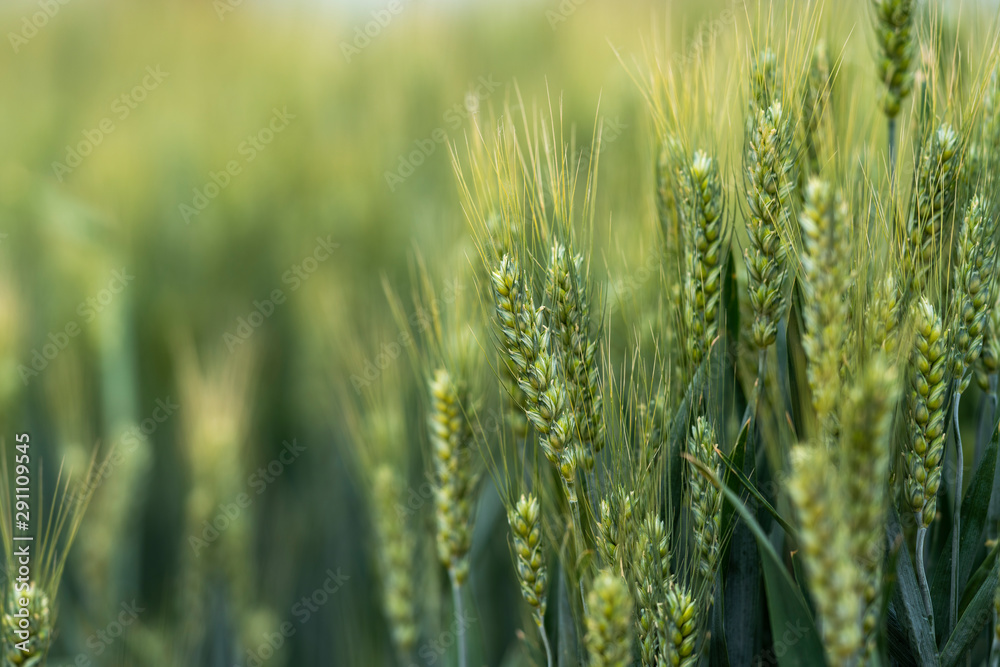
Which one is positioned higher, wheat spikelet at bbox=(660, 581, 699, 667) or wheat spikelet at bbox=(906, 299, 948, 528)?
wheat spikelet at bbox=(906, 299, 948, 528)

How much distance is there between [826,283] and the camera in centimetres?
65

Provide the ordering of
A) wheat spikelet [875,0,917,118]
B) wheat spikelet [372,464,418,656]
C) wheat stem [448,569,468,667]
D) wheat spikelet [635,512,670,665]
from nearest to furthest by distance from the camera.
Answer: wheat spikelet [635,512,670,665] < wheat spikelet [875,0,917,118] < wheat stem [448,569,468,667] < wheat spikelet [372,464,418,656]

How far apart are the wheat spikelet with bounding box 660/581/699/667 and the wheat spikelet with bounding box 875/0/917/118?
27.8 inches

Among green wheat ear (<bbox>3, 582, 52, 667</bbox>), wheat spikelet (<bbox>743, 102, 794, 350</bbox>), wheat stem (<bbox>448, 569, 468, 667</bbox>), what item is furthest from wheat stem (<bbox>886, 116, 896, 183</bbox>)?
green wheat ear (<bbox>3, 582, 52, 667</bbox>)

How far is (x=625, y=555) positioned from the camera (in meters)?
0.84

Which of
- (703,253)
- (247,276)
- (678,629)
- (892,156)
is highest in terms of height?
(247,276)

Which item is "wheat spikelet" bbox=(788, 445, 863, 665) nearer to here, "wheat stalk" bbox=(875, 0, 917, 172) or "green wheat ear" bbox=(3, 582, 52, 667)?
"wheat stalk" bbox=(875, 0, 917, 172)

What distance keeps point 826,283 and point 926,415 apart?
24 centimetres

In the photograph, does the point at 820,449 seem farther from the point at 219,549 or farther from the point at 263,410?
the point at 263,410

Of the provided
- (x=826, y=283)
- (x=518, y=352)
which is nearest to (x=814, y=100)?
(x=826, y=283)

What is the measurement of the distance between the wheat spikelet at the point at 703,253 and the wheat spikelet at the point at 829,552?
1.01ft

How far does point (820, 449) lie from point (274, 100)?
2.76 meters

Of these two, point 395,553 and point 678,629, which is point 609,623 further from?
point 395,553

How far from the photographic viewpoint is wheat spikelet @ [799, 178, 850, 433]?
649 millimetres
